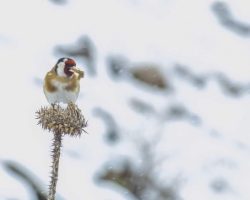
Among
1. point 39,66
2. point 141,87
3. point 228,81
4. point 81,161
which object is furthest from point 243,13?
point 81,161

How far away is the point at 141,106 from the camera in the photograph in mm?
14680

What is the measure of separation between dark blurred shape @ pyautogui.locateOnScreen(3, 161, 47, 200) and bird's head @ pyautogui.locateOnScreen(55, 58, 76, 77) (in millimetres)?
3892

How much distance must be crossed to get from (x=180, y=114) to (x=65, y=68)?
11081 millimetres

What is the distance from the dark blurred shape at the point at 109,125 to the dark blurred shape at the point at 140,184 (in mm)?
573

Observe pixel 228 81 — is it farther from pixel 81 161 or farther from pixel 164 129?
pixel 81 161

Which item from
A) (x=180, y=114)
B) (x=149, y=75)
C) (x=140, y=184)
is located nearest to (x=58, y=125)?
(x=140, y=184)

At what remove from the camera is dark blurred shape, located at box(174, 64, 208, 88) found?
1692 centimetres

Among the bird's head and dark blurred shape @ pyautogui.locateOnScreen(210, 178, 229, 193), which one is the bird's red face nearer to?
the bird's head

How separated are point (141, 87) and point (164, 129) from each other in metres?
→ 1.49

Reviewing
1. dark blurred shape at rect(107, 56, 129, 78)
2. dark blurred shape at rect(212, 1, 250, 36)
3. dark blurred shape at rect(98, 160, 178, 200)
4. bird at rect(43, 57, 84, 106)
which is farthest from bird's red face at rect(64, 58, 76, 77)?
dark blurred shape at rect(212, 1, 250, 36)

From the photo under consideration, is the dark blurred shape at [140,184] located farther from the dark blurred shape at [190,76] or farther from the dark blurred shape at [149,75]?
the dark blurred shape at [190,76]

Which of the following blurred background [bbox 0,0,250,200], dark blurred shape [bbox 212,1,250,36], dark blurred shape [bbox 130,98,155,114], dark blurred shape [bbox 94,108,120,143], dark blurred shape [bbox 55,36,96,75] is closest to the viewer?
blurred background [bbox 0,0,250,200]

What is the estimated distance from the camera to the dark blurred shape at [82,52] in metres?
14.7

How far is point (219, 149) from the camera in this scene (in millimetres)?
14656
